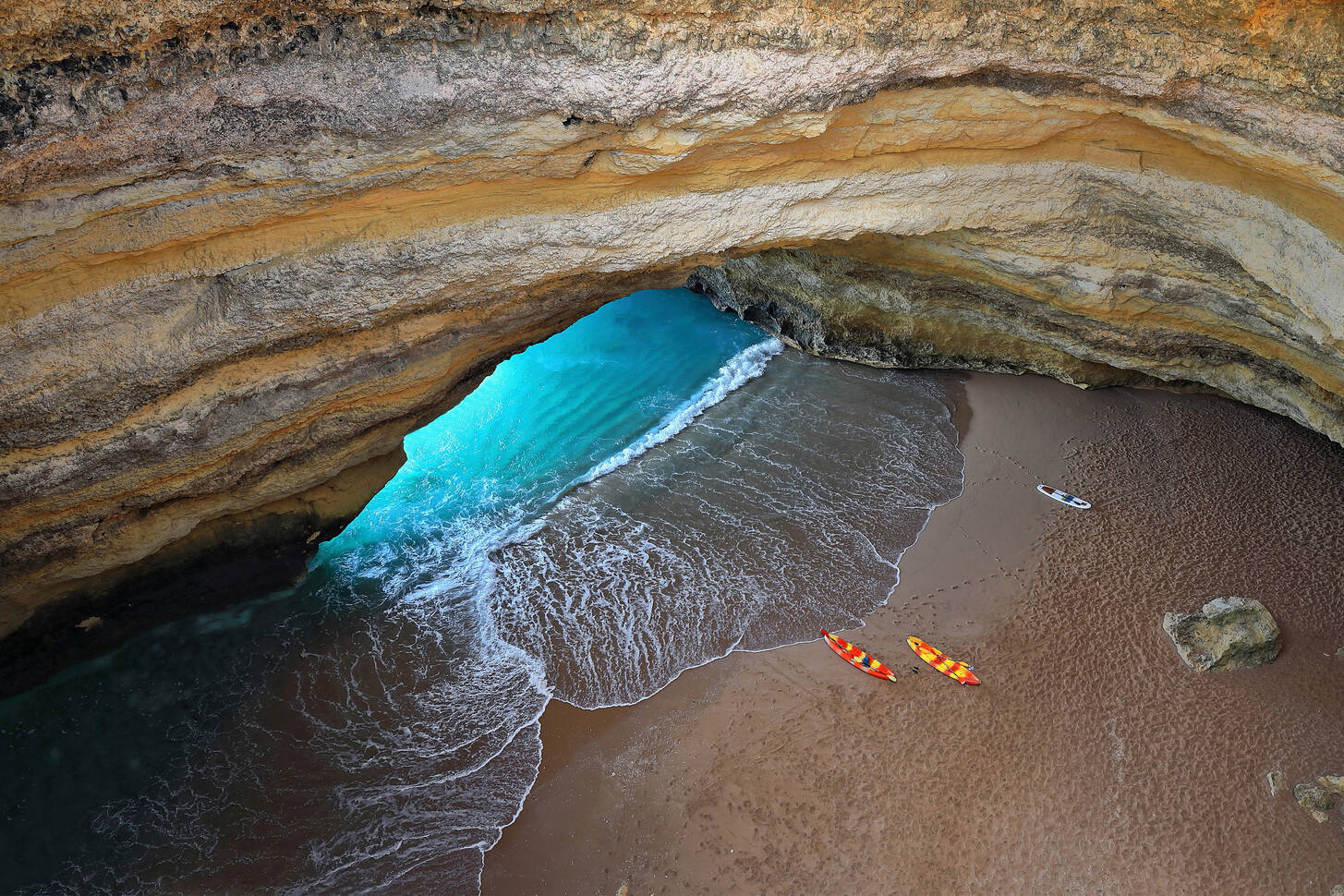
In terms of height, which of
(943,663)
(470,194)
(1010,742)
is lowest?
(1010,742)

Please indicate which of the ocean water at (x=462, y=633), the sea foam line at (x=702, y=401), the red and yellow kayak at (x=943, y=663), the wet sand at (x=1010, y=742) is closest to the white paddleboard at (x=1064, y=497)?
the wet sand at (x=1010, y=742)

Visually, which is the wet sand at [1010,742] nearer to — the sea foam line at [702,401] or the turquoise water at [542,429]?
the turquoise water at [542,429]

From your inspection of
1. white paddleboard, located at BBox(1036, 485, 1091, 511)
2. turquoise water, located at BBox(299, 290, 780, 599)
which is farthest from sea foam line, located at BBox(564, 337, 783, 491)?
white paddleboard, located at BBox(1036, 485, 1091, 511)

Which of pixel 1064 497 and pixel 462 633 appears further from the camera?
pixel 1064 497

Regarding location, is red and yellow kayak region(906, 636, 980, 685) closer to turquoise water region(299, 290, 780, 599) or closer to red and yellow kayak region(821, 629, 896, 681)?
red and yellow kayak region(821, 629, 896, 681)

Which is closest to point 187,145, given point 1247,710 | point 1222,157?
point 1222,157

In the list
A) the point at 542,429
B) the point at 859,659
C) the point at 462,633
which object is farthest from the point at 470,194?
the point at 542,429

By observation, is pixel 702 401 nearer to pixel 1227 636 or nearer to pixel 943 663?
pixel 943 663
